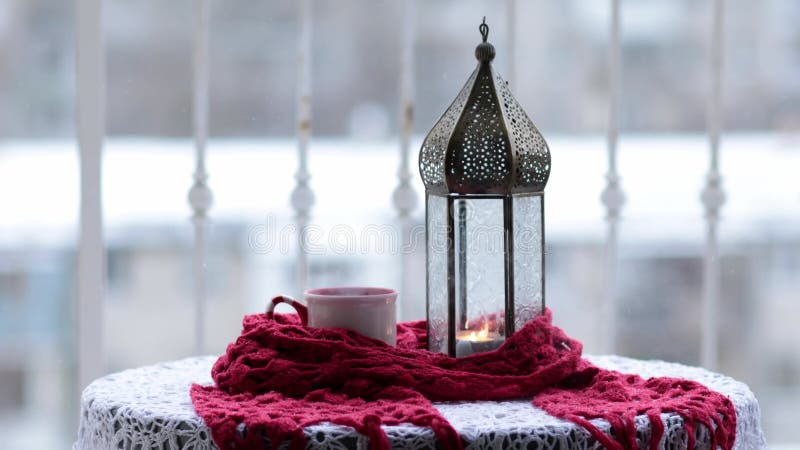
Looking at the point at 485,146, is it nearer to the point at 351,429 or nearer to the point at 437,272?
the point at 437,272

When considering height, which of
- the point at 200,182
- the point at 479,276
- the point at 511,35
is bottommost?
the point at 479,276

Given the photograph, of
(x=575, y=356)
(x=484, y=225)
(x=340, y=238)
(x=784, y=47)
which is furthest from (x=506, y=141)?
(x=784, y=47)

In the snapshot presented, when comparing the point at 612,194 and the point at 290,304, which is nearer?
the point at 290,304

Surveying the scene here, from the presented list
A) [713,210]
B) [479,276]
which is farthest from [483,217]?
[713,210]

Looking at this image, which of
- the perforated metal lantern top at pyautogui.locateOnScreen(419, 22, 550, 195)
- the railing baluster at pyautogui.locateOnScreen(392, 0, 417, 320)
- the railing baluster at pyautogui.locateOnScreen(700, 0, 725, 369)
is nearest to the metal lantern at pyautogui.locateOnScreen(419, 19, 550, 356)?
the perforated metal lantern top at pyautogui.locateOnScreen(419, 22, 550, 195)

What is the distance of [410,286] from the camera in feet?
4.88

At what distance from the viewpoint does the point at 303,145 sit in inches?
56.5

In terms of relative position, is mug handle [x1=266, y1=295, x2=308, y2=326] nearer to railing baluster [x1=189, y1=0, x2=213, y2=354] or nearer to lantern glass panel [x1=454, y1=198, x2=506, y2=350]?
lantern glass panel [x1=454, y1=198, x2=506, y2=350]

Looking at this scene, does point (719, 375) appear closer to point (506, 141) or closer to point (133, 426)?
point (506, 141)

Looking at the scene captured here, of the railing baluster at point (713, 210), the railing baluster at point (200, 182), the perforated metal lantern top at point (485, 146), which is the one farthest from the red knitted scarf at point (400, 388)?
the railing baluster at point (713, 210)

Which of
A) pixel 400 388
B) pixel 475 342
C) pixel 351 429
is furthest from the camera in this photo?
pixel 475 342

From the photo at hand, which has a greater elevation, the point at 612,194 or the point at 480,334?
the point at 612,194

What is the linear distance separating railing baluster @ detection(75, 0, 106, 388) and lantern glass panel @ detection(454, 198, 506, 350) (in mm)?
675

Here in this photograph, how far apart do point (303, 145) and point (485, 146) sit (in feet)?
1.84
